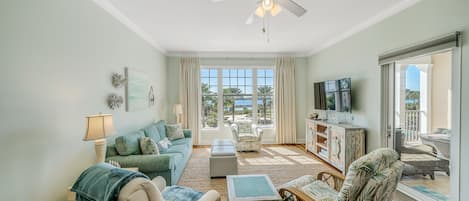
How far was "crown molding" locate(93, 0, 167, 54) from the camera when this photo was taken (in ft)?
9.55

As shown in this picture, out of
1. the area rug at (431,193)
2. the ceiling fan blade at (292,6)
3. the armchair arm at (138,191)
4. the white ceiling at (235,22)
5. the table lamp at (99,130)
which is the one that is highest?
the white ceiling at (235,22)

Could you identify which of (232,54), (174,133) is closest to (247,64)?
(232,54)

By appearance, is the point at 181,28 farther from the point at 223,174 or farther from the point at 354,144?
the point at 354,144

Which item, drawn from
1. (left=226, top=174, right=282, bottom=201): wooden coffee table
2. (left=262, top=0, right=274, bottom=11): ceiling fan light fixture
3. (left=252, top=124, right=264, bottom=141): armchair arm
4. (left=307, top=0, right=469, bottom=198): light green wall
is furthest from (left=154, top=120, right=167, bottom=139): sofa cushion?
(left=307, top=0, right=469, bottom=198): light green wall

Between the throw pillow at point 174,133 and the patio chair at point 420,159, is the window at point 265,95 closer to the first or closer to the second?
the throw pillow at point 174,133

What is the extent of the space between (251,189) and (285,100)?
4.33 m

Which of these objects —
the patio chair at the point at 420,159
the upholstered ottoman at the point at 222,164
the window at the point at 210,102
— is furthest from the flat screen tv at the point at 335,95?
the window at the point at 210,102

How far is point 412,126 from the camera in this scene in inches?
126

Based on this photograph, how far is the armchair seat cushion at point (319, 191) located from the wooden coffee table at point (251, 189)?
13.0 inches

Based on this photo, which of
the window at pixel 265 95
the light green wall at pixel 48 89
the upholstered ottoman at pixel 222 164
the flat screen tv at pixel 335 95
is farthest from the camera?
the window at pixel 265 95

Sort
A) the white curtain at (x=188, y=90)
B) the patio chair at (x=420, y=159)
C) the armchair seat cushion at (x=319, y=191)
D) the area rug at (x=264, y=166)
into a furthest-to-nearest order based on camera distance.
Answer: the white curtain at (x=188, y=90)
the area rug at (x=264, y=166)
the patio chair at (x=420, y=159)
the armchair seat cushion at (x=319, y=191)

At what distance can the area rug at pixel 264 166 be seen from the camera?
3.59 metres

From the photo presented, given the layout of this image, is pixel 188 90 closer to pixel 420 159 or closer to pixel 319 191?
pixel 319 191

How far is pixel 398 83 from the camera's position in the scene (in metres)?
3.36
